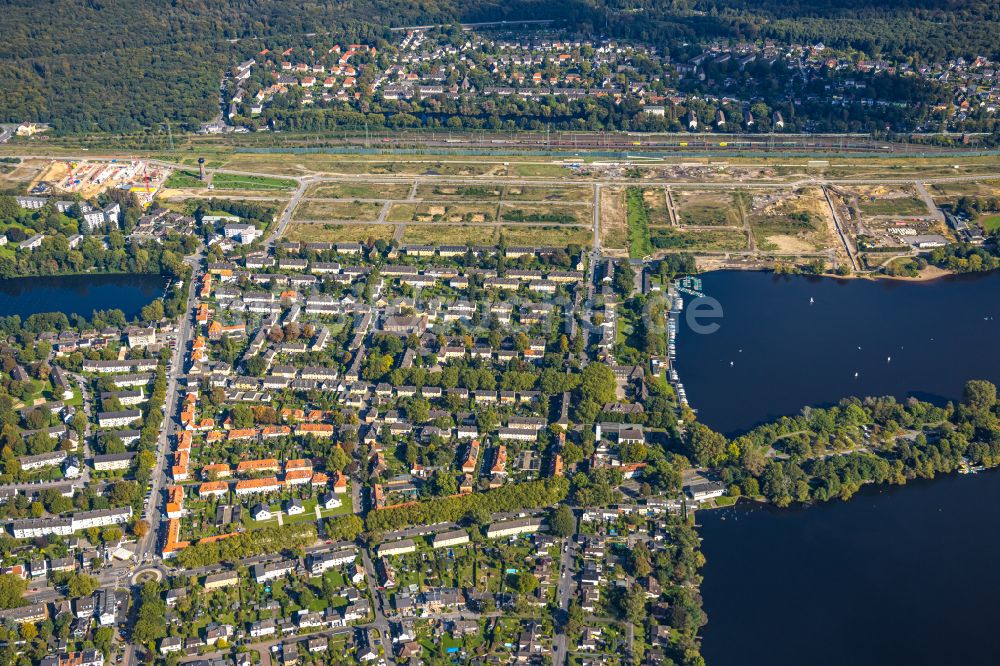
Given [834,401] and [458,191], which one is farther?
[458,191]

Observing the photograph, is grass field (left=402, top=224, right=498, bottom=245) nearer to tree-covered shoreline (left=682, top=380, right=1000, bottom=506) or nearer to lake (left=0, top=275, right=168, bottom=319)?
lake (left=0, top=275, right=168, bottom=319)

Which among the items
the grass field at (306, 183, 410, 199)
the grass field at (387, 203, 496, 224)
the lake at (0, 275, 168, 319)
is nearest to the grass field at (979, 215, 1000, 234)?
the grass field at (387, 203, 496, 224)

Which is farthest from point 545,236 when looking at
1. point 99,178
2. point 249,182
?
point 99,178

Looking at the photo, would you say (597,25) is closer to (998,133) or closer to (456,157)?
(456,157)

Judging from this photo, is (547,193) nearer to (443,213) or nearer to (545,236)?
(545,236)

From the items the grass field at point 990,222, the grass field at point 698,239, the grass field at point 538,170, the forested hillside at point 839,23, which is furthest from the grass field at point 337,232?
the forested hillside at point 839,23

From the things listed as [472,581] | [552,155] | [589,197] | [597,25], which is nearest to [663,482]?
[472,581]
